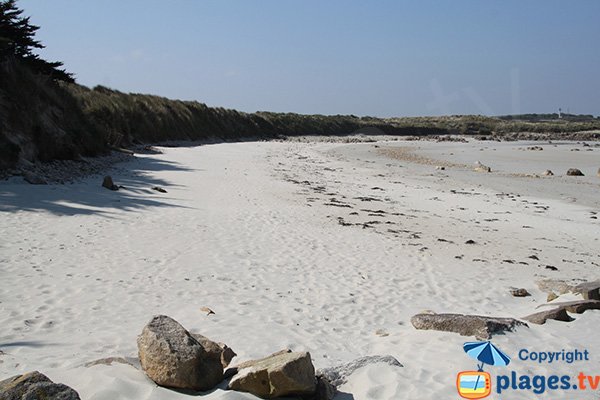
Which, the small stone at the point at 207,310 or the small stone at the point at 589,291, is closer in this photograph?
the small stone at the point at 207,310

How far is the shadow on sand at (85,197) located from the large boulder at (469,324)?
6.87m

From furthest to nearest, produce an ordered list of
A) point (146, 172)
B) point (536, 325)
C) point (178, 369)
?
point (146, 172) < point (536, 325) < point (178, 369)

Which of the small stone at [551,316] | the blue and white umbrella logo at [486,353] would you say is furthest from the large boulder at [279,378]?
the small stone at [551,316]

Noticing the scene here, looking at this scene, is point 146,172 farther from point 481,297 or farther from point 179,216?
point 481,297

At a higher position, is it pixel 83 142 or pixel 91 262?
pixel 83 142

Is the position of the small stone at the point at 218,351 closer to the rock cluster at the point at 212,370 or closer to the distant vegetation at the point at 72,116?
the rock cluster at the point at 212,370

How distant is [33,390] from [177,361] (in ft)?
2.94

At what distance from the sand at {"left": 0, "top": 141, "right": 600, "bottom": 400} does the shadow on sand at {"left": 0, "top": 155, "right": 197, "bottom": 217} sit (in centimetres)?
7

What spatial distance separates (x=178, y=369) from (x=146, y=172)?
44.7 ft

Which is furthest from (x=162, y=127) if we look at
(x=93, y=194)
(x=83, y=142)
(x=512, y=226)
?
(x=512, y=226)

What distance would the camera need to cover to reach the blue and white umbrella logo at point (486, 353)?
13.4 ft

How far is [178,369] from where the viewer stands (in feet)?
11.0

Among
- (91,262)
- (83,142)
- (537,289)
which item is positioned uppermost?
(83,142)

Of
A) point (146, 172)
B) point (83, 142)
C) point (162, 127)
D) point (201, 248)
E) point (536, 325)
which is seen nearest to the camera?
point (536, 325)
